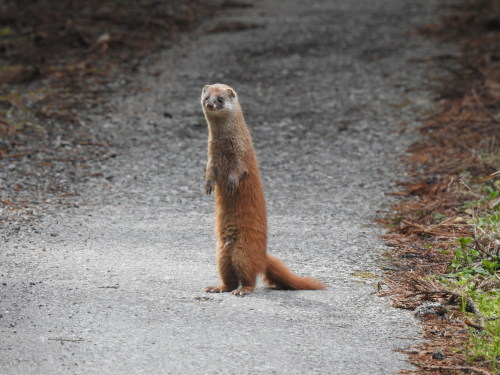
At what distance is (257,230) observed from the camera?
5.31 m

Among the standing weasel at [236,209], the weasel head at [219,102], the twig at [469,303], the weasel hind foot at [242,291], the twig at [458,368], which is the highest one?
the weasel head at [219,102]

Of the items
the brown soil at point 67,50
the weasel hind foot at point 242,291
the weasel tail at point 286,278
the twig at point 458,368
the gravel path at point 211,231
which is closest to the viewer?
the twig at point 458,368

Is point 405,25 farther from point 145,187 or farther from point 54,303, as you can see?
point 54,303

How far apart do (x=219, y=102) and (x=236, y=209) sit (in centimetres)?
82

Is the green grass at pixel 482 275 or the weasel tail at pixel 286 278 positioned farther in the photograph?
the weasel tail at pixel 286 278

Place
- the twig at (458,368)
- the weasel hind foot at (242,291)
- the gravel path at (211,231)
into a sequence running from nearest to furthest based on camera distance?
the twig at (458,368)
the gravel path at (211,231)
the weasel hind foot at (242,291)

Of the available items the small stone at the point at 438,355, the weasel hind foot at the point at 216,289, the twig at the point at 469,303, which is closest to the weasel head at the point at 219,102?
the weasel hind foot at the point at 216,289

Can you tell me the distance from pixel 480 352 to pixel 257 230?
1.77 m

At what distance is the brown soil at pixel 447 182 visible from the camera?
14.8 feet

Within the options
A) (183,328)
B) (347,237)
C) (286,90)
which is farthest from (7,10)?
(183,328)

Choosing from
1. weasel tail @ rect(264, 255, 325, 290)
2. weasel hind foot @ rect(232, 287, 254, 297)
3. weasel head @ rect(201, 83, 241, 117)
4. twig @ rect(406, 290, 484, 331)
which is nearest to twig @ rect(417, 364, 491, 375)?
twig @ rect(406, 290, 484, 331)

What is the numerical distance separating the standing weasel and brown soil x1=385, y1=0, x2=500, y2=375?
0.89m

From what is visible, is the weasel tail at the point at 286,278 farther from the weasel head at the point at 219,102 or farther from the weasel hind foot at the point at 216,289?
the weasel head at the point at 219,102

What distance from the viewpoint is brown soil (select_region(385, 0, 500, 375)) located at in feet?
14.8
